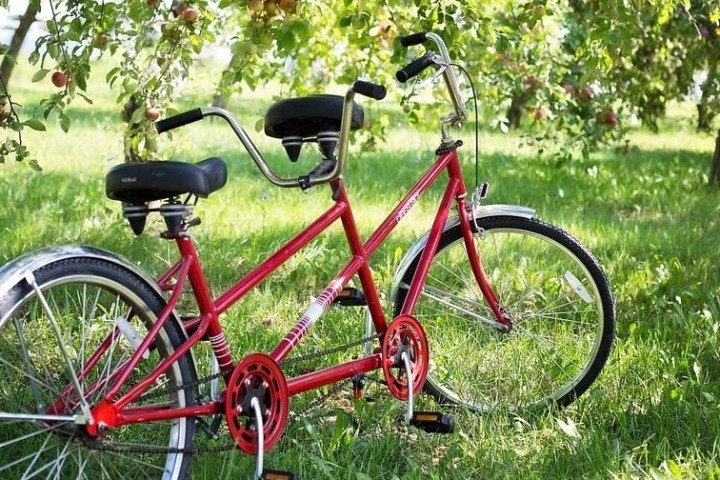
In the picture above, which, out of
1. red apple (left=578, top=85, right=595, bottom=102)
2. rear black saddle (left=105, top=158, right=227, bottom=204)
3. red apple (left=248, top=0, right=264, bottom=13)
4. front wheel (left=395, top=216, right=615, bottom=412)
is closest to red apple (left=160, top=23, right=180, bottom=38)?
red apple (left=248, top=0, right=264, bottom=13)

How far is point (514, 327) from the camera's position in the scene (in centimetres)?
304

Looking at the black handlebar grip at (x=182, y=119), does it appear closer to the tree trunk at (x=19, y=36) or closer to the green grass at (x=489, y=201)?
the green grass at (x=489, y=201)

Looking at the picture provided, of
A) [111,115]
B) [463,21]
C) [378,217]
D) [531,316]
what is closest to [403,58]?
[463,21]

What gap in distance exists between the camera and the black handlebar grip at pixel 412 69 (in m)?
2.33

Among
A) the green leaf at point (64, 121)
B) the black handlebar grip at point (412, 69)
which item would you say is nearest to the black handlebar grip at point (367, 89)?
the black handlebar grip at point (412, 69)

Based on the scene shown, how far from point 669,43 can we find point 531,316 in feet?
14.4

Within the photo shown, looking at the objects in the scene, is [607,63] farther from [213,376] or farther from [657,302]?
[213,376]

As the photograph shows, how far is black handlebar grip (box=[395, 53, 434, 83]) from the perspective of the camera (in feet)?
7.64

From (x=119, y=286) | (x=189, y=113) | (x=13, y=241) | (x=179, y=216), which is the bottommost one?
(x=13, y=241)

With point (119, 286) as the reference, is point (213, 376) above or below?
below

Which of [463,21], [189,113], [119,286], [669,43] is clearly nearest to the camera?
[119,286]

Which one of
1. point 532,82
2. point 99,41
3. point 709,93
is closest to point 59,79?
point 99,41

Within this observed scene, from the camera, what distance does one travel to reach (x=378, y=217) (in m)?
5.41

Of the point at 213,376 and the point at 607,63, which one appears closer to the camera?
Answer: the point at 213,376
